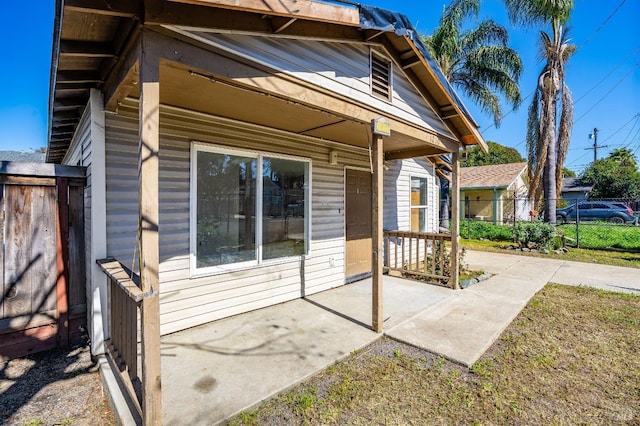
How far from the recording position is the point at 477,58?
11.2 meters

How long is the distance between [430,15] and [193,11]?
42.2 feet

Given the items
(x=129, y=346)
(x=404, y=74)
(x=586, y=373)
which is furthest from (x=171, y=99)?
(x=586, y=373)

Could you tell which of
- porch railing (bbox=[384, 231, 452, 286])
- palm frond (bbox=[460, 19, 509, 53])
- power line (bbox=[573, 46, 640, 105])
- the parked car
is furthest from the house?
the parked car

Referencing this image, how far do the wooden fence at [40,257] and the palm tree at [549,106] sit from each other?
46.5ft

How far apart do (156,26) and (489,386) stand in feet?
12.4

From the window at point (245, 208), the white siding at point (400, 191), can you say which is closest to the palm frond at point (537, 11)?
the white siding at point (400, 191)

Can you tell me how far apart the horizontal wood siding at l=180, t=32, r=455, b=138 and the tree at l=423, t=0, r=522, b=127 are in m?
8.36

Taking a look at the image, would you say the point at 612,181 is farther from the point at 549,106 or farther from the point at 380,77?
the point at 380,77

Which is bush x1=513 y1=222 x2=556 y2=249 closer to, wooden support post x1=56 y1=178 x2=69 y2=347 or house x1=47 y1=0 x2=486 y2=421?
house x1=47 y1=0 x2=486 y2=421

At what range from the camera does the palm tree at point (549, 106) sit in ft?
35.9

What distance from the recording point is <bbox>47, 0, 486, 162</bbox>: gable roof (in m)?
1.90

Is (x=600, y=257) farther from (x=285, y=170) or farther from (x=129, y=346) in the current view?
(x=129, y=346)

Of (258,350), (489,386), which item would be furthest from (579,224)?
(258,350)

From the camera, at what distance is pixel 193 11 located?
6.88 feet
